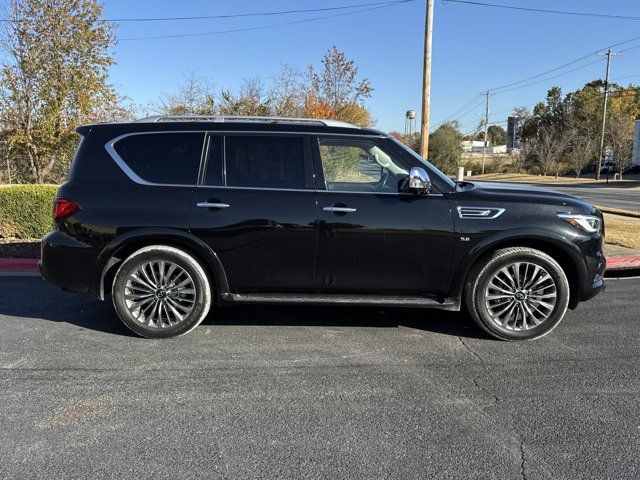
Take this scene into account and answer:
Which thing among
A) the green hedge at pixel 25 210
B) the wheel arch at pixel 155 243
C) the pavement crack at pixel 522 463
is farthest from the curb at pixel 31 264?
the pavement crack at pixel 522 463

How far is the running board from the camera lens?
4434mm

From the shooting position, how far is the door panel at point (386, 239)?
4.32 m

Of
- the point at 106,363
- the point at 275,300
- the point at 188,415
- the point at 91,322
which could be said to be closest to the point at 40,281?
the point at 91,322

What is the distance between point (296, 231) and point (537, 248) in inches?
84.7

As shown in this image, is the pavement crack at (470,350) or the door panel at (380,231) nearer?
the pavement crack at (470,350)

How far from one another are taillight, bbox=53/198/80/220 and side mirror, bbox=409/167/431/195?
2.90m

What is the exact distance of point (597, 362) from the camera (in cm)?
406

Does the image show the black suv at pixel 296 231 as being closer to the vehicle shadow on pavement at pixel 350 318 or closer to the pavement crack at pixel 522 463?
the vehicle shadow on pavement at pixel 350 318

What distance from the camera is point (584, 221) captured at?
4395 mm

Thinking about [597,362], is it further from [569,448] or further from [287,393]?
[287,393]

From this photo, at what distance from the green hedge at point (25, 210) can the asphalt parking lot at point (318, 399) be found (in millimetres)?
4274

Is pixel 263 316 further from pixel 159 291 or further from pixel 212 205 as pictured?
pixel 212 205

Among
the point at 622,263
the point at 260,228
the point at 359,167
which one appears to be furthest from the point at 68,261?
the point at 622,263

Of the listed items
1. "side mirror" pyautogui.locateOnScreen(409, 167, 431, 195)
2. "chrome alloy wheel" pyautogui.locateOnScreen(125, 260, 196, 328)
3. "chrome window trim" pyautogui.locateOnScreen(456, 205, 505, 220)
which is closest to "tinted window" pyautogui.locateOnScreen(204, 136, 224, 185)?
"chrome alloy wheel" pyautogui.locateOnScreen(125, 260, 196, 328)
